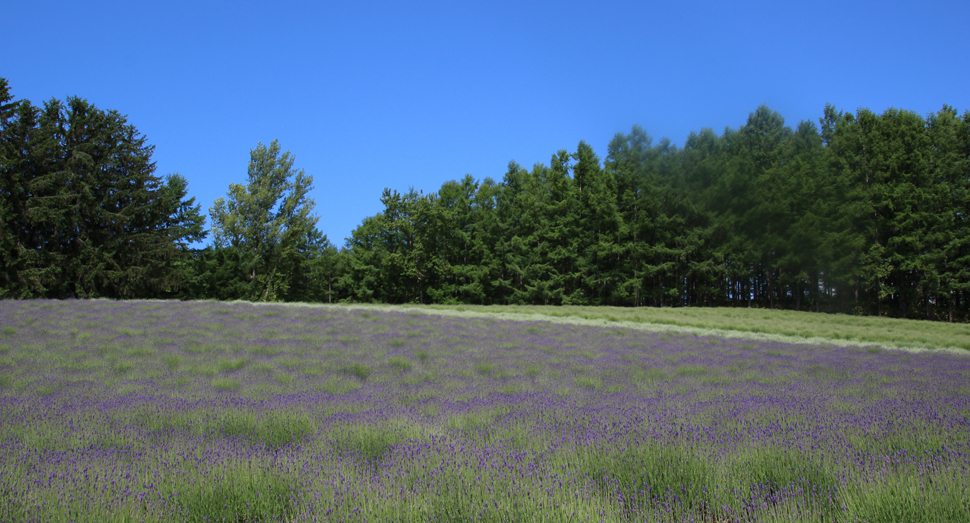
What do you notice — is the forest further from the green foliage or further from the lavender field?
the lavender field

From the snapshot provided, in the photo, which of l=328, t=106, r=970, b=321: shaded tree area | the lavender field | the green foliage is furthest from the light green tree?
the lavender field

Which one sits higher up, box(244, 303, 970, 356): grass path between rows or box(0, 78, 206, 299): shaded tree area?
box(0, 78, 206, 299): shaded tree area

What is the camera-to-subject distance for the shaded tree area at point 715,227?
33.5 metres

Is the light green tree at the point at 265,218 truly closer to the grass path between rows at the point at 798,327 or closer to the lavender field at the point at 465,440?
the grass path between rows at the point at 798,327

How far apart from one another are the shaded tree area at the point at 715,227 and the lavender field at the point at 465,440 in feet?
103

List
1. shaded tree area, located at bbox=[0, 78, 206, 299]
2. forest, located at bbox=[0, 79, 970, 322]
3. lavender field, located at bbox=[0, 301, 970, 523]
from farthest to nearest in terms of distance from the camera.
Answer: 1. forest, located at bbox=[0, 79, 970, 322]
2. shaded tree area, located at bbox=[0, 78, 206, 299]
3. lavender field, located at bbox=[0, 301, 970, 523]

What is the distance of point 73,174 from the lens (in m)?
30.2

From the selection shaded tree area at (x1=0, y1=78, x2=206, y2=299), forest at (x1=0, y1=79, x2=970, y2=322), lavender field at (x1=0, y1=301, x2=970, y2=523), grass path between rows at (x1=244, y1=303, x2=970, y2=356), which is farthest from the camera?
forest at (x1=0, y1=79, x2=970, y2=322)

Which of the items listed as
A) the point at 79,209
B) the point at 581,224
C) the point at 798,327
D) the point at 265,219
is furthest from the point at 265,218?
the point at 798,327

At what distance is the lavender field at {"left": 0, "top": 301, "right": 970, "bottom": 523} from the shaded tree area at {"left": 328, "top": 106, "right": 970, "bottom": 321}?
31.3 m

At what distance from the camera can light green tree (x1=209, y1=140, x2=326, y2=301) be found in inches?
1497

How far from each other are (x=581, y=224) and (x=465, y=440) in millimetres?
41181

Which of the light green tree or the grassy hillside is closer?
the grassy hillside

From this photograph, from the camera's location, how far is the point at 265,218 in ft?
127
